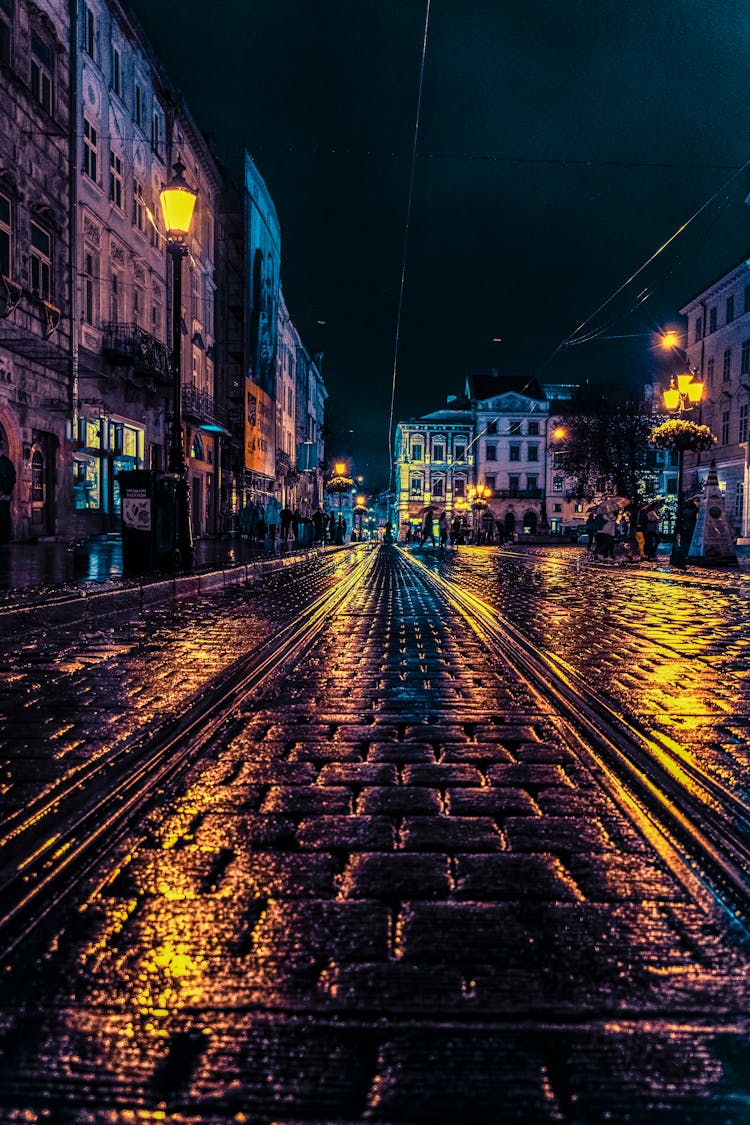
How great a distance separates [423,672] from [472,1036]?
4621 millimetres

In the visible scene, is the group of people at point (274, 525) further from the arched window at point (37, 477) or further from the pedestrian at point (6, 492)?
the pedestrian at point (6, 492)

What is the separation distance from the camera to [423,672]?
6.33 m

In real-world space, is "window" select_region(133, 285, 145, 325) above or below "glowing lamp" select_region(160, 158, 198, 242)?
above

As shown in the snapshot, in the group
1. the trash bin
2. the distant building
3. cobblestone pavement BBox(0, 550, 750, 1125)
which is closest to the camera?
cobblestone pavement BBox(0, 550, 750, 1125)

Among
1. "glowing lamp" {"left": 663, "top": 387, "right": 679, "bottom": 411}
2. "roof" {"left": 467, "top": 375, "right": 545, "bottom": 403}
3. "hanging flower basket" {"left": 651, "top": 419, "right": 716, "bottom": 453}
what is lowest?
"hanging flower basket" {"left": 651, "top": 419, "right": 716, "bottom": 453}

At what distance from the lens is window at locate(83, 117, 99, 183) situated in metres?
24.4

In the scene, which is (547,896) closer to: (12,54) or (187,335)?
(12,54)

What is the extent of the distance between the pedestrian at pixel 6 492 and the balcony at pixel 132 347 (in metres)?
7.13

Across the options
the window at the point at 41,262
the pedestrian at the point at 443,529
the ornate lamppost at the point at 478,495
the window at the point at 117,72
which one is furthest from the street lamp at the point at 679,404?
the ornate lamppost at the point at 478,495

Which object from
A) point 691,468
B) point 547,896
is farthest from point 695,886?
point 691,468

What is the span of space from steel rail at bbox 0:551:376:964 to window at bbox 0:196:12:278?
1746 cm

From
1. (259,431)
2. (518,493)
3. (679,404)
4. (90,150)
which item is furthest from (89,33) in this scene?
(518,493)

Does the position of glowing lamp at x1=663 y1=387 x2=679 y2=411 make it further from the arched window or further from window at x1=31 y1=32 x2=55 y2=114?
window at x1=31 y1=32 x2=55 y2=114

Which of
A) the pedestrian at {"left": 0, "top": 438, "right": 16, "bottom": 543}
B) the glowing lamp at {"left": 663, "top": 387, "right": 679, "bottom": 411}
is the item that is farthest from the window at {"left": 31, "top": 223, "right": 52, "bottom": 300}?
the glowing lamp at {"left": 663, "top": 387, "right": 679, "bottom": 411}
